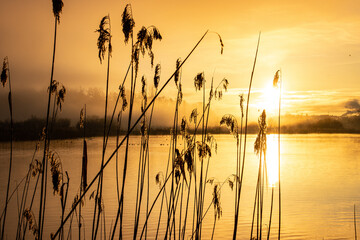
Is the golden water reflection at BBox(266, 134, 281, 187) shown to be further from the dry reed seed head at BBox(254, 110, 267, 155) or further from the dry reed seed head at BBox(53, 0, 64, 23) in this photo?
the dry reed seed head at BBox(53, 0, 64, 23)

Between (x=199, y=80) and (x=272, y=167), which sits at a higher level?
(x=199, y=80)

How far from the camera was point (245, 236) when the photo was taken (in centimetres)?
745

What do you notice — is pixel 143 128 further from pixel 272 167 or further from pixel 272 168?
pixel 272 167

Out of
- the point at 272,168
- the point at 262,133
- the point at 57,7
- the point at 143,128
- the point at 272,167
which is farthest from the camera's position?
the point at 272,167

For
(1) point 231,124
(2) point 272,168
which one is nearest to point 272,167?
(2) point 272,168

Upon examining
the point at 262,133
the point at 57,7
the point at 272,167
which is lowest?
the point at 272,167

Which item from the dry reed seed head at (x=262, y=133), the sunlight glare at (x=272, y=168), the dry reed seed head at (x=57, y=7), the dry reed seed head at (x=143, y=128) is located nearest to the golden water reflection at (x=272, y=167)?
the sunlight glare at (x=272, y=168)

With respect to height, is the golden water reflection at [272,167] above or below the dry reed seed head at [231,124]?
below

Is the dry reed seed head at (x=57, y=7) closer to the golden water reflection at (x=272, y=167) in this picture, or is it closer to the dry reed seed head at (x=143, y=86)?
the dry reed seed head at (x=143, y=86)

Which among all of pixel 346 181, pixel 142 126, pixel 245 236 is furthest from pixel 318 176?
pixel 142 126

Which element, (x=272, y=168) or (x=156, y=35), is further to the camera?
(x=272, y=168)

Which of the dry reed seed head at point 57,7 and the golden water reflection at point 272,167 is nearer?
the dry reed seed head at point 57,7

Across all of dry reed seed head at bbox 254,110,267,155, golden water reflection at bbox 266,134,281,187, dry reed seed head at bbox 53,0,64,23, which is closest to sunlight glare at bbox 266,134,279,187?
golden water reflection at bbox 266,134,281,187

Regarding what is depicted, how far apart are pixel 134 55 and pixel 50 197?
1180 centimetres
